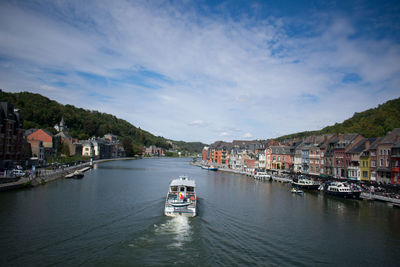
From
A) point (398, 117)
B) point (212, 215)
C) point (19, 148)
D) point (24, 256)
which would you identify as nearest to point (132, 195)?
point (212, 215)

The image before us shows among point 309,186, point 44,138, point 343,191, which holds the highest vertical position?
point 44,138

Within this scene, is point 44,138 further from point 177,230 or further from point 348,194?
Result: point 348,194

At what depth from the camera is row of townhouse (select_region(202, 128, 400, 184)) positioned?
4738 centimetres

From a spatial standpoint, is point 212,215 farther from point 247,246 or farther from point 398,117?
point 398,117

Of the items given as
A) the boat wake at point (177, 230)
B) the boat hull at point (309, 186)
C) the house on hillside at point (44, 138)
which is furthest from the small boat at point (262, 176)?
→ the house on hillside at point (44, 138)

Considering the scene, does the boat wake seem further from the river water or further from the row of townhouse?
the row of townhouse

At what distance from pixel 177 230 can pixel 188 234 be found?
49.1 inches

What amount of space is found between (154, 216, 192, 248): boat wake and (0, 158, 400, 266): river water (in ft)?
0.23

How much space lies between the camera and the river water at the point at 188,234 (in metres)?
17.4

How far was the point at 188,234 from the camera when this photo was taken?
2156cm

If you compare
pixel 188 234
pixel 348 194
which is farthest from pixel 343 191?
pixel 188 234

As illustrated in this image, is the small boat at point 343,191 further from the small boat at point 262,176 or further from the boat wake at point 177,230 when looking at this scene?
the boat wake at point 177,230

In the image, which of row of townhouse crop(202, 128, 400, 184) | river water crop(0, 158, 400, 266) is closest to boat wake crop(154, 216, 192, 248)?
river water crop(0, 158, 400, 266)

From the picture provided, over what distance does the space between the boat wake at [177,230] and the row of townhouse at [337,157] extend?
3737 cm
